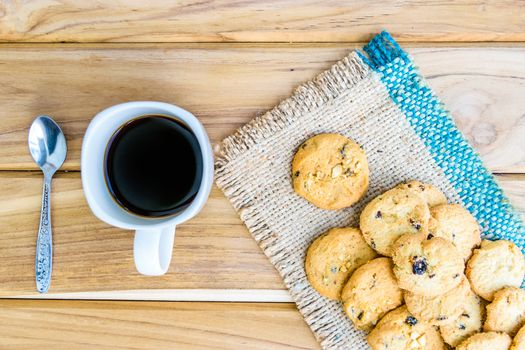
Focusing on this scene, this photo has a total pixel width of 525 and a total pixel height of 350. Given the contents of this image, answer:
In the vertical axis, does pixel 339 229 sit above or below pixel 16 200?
below

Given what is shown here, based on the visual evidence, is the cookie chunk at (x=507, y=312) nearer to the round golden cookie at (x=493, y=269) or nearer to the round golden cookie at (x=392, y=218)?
the round golden cookie at (x=493, y=269)

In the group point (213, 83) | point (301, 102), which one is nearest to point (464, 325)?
point (301, 102)

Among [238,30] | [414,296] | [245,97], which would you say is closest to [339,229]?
[414,296]

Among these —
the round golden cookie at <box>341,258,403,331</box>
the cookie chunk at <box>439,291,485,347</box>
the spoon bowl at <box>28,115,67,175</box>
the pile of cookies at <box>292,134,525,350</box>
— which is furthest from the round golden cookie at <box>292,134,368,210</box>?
the spoon bowl at <box>28,115,67,175</box>

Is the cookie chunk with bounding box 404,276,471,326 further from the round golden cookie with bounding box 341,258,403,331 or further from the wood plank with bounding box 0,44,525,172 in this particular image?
the wood plank with bounding box 0,44,525,172

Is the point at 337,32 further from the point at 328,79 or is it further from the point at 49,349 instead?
the point at 49,349

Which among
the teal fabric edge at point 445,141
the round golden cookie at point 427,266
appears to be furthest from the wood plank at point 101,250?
the teal fabric edge at point 445,141
